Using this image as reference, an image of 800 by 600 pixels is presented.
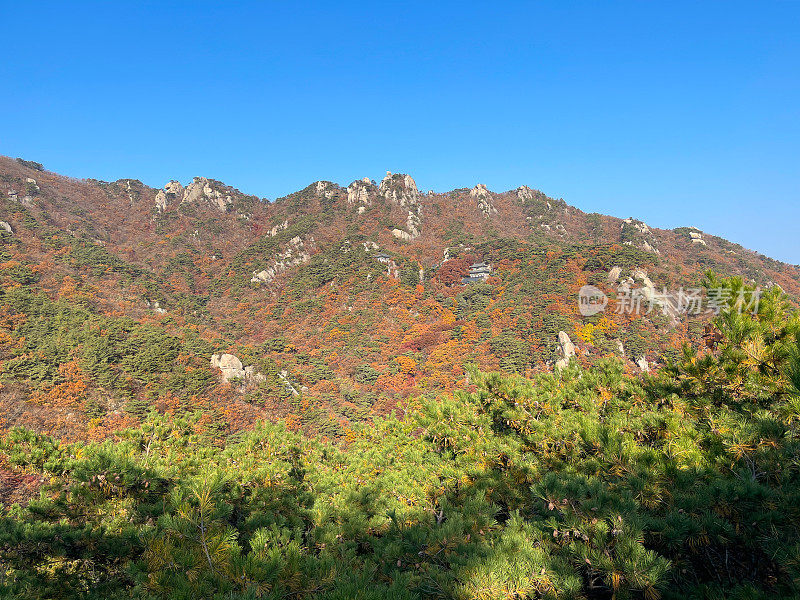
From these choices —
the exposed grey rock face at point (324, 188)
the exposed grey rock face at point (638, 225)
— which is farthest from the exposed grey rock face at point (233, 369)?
the exposed grey rock face at point (638, 225)

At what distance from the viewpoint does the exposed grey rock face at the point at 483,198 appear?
3359 inches

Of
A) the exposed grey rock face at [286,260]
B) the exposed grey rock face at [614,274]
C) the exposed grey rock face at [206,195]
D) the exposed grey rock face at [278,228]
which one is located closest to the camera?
the exposed grey rock face at [614,274]

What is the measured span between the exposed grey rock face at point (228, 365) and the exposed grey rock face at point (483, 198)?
6739 cm

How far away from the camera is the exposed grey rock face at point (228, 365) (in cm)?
3047

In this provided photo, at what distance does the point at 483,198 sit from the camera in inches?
3546

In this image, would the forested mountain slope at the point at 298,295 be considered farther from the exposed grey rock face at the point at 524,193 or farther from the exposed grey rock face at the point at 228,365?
the exposed grey rock face at the point at 524,193

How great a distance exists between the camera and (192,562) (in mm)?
2750

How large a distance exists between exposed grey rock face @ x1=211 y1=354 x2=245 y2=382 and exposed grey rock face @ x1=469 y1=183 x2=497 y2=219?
67390 millimetres

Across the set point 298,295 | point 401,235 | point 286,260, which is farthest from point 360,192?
point 298,295

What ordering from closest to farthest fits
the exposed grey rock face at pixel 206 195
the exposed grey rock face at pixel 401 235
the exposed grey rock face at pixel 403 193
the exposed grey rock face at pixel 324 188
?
the exposed grey rock face at pixel 401 235
the exposed grey rock face at pixel 403 193
the exposed grey rock face at pixel 206 195
the exposed grey rock face at pixel 324 188

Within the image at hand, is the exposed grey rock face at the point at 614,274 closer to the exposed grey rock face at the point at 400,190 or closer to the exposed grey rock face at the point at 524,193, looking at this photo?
the exposed grey rock face at the point at 400,190

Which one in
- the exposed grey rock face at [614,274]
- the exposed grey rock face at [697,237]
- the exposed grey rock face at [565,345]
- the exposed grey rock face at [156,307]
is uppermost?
the exposed grey rock face at [697,237]

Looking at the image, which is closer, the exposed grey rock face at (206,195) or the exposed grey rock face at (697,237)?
the exposed grey rock face at (697,237)

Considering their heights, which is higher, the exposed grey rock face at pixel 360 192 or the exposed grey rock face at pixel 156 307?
the exposed grey rock face at pixel 360 192
